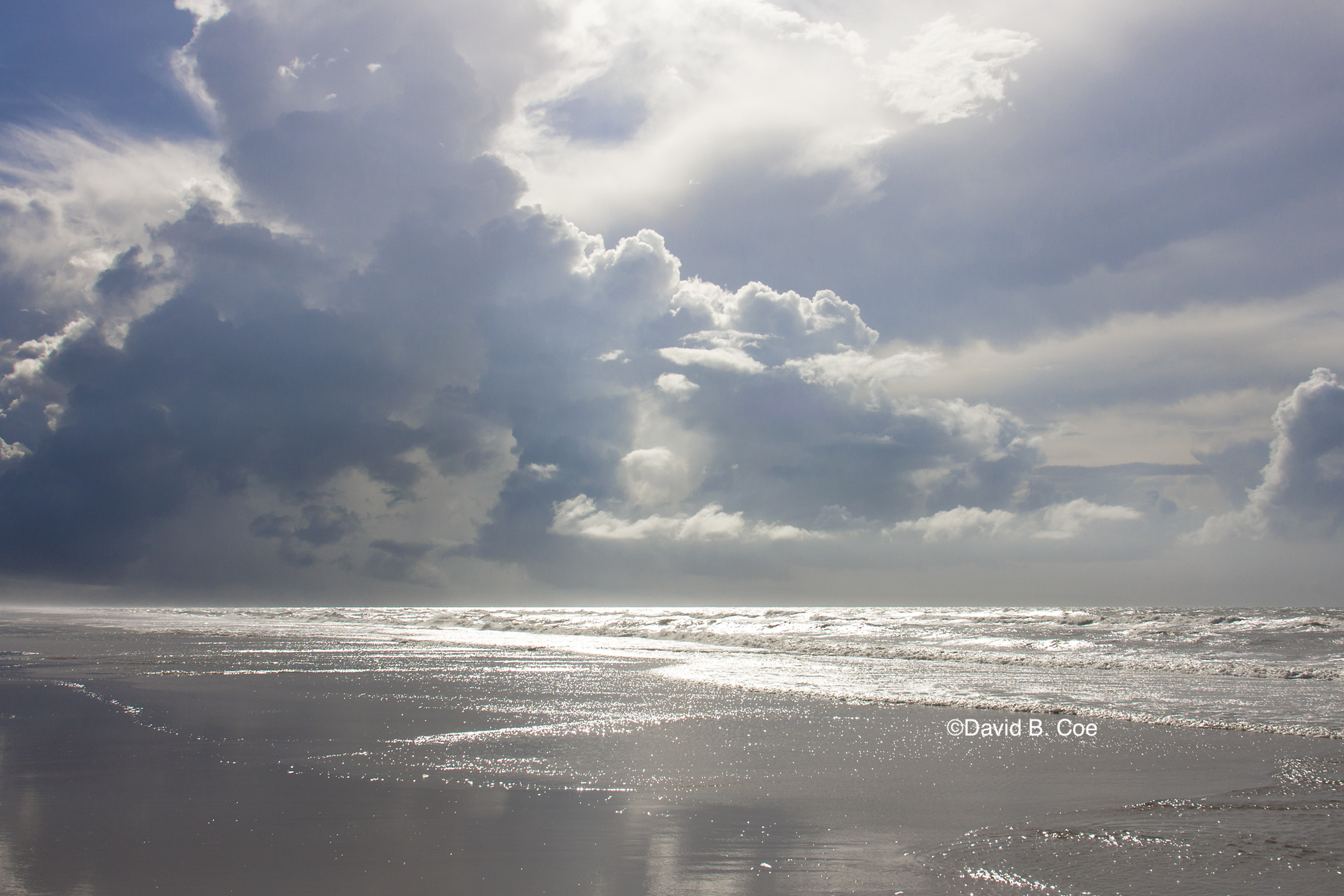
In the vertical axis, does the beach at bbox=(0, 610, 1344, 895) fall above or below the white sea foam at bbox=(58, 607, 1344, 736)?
above

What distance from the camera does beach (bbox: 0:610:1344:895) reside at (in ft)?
22.2

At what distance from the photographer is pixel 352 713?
15.3m

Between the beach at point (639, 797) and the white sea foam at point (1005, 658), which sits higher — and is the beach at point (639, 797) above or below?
above

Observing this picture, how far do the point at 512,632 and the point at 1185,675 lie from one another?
128ft

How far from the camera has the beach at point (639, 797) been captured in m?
6.75

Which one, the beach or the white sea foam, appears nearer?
the beach

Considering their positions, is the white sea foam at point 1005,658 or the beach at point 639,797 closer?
the beach at point 639,797

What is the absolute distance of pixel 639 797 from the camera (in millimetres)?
9336

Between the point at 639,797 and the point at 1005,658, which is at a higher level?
the point at 639,797

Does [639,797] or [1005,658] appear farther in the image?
[1005,658]

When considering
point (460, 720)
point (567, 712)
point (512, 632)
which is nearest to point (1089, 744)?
point (567, 712)

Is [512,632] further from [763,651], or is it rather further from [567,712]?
[567,712]

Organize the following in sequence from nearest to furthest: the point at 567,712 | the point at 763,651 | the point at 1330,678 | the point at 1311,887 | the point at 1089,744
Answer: the point at 1311,887 < the point at 1089,744 < the point at 567,712 < the point at 1330,678 < the point at 763,651

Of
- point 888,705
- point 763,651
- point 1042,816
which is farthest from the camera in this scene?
point 763,651
